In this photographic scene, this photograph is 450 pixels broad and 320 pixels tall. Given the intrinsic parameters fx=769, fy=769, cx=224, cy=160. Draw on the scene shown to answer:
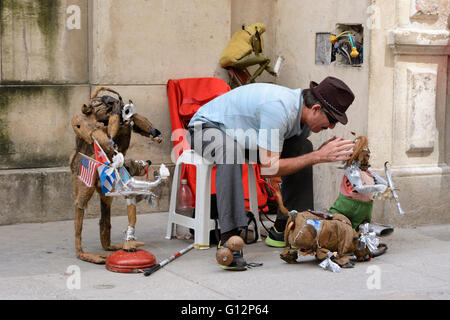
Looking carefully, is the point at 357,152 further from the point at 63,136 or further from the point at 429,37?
the point at 63,136

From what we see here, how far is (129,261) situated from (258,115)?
4.01ft

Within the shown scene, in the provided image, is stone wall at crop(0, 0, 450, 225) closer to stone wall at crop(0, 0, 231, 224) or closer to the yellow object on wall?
stone wall at crop(0, 0, 231, 224)

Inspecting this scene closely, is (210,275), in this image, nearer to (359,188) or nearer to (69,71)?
(359,188)

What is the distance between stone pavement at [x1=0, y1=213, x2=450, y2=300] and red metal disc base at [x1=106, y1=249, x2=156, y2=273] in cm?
6

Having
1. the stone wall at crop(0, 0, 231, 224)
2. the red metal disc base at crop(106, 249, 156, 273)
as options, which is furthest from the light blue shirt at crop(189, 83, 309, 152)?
the stone wall at crop(0, 0, 231, 224)

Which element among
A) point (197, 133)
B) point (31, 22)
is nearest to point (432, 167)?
point (197, 133)

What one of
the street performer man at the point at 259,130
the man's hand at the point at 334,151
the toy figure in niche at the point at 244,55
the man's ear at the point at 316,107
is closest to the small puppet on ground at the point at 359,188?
the street performer man at the point at 259,130

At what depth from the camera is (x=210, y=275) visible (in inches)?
183

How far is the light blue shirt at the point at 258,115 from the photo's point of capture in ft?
15.6

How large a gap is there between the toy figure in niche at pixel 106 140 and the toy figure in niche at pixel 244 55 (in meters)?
1.81

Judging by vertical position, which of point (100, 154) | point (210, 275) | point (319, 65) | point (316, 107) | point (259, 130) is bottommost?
point (210, 275)

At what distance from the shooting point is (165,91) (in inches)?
255

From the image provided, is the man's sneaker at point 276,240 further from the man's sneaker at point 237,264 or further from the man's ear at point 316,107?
the man's ear at point 316,107

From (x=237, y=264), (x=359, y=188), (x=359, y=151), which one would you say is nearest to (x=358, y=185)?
(x=359, y=188)
